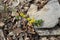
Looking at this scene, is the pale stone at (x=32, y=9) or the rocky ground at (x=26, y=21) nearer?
the rocky ground at (x=26, y=21)

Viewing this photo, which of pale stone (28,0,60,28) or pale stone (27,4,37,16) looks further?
pale stone (27,4,37,16)

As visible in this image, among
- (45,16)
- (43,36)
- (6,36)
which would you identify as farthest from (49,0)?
(6,36)

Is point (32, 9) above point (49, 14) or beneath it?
above

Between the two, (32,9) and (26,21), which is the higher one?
(32,9)

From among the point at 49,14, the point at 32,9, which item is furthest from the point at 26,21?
the point at 49,14

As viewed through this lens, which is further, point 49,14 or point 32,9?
point 32,9

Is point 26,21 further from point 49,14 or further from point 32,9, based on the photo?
point 49,14

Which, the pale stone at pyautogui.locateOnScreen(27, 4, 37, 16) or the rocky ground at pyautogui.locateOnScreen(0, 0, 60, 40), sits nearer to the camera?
the rocky ground at pyautogui.locateOnScreen(0, 0, 60, 40)

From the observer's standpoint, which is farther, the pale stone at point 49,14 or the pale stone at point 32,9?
the pale stone at point 32,9
